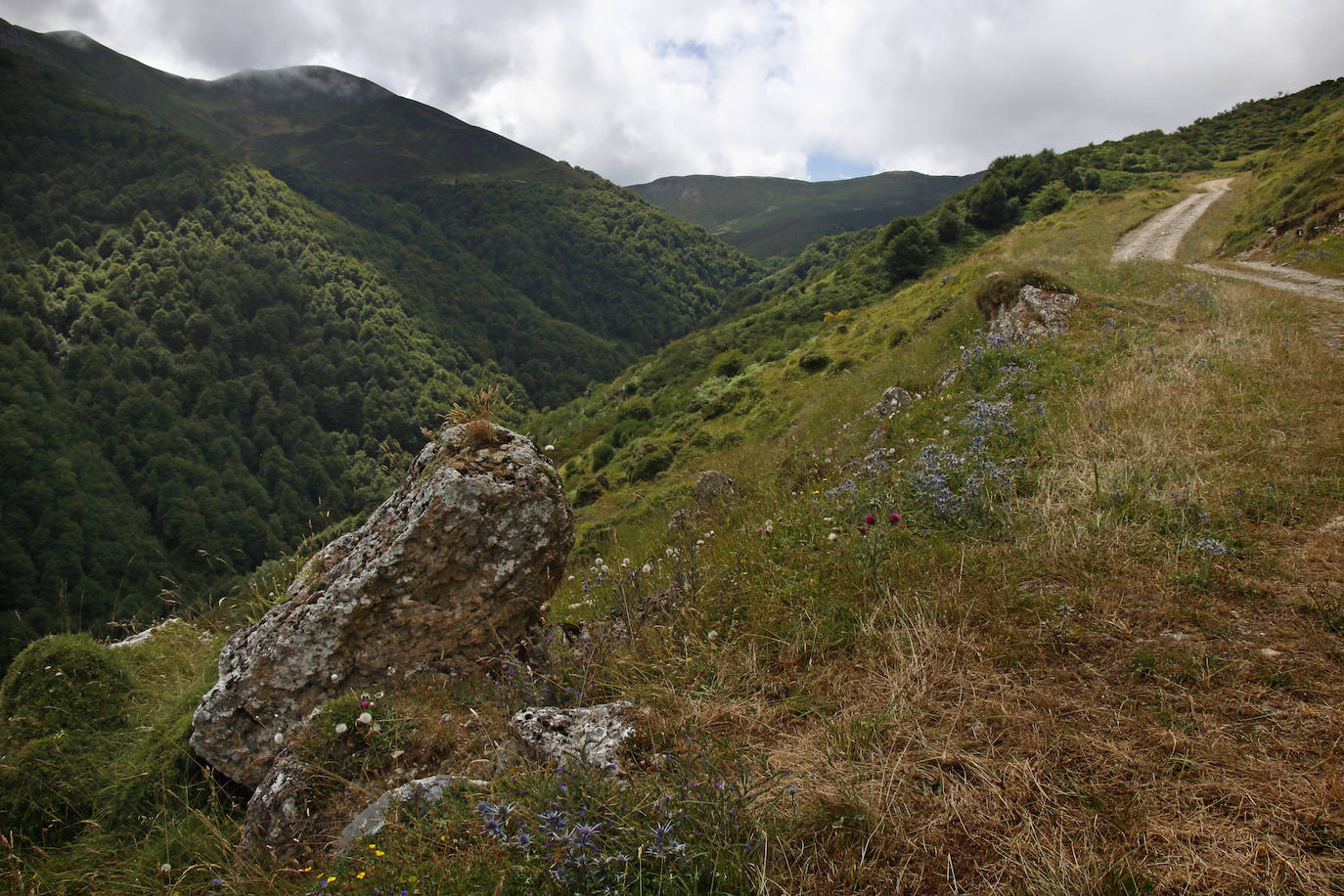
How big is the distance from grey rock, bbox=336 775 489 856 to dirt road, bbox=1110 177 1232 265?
20691 mm

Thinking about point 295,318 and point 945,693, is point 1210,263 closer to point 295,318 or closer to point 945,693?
point 945,693

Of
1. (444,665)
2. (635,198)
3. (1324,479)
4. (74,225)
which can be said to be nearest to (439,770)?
(444,665)

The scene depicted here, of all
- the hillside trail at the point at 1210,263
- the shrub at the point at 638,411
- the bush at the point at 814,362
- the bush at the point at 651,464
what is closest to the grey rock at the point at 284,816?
the hillside trail at the point at 1210,263

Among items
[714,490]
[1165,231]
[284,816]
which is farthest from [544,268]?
[284,816]

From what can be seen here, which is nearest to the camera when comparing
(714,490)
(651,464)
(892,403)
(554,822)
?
(554,822)

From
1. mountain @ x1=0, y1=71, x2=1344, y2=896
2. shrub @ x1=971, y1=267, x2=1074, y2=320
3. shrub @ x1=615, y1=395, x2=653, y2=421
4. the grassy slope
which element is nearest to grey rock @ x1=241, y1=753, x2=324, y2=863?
mountain @ x1=0, y1=71, x2=1344, y2=896

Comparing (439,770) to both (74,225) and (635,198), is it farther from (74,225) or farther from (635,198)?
(635,198)

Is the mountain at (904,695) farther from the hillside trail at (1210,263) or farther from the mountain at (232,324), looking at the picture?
the mountain at (232,324)

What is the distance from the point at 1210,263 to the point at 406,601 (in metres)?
21.8

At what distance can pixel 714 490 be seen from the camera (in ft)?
26.1

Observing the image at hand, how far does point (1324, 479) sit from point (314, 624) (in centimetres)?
666

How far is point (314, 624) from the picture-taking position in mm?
3918

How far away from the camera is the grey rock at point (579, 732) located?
104 inches

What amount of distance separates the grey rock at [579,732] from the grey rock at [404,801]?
Result: 30 cm
